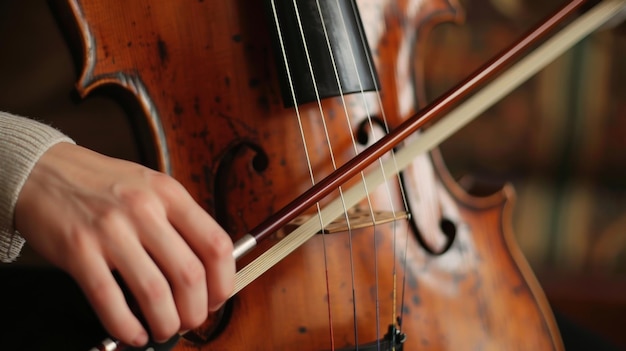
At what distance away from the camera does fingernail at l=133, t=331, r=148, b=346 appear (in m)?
0.33

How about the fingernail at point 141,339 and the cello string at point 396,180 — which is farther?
the cello string at point 396,180

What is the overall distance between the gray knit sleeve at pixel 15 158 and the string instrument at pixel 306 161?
0.49 feet

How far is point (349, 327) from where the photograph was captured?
482 millimetres

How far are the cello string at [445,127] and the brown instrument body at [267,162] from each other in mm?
28

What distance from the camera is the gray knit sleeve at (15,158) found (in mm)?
357

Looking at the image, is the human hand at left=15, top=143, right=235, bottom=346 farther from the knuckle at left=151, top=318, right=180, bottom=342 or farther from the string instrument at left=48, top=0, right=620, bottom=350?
the string instrument at left=48, top=0, right=620, bottom=350

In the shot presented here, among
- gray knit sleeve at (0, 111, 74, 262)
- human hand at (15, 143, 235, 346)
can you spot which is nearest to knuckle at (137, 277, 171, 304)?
human hand at (15, 143, 235, 346)

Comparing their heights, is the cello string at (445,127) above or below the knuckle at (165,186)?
below

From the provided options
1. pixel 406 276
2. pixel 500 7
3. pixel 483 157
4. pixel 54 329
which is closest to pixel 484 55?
pixel 500 7

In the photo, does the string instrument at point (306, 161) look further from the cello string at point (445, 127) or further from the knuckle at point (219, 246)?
the knuckle at point (219, 246)

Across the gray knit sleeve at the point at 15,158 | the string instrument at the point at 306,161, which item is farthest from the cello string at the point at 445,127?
the gray knit sleeve at the point at 15,158

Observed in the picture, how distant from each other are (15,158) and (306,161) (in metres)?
0.25

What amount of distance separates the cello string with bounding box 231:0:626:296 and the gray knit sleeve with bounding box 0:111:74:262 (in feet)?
0.51

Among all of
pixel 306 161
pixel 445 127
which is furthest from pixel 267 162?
pixel 445 127
